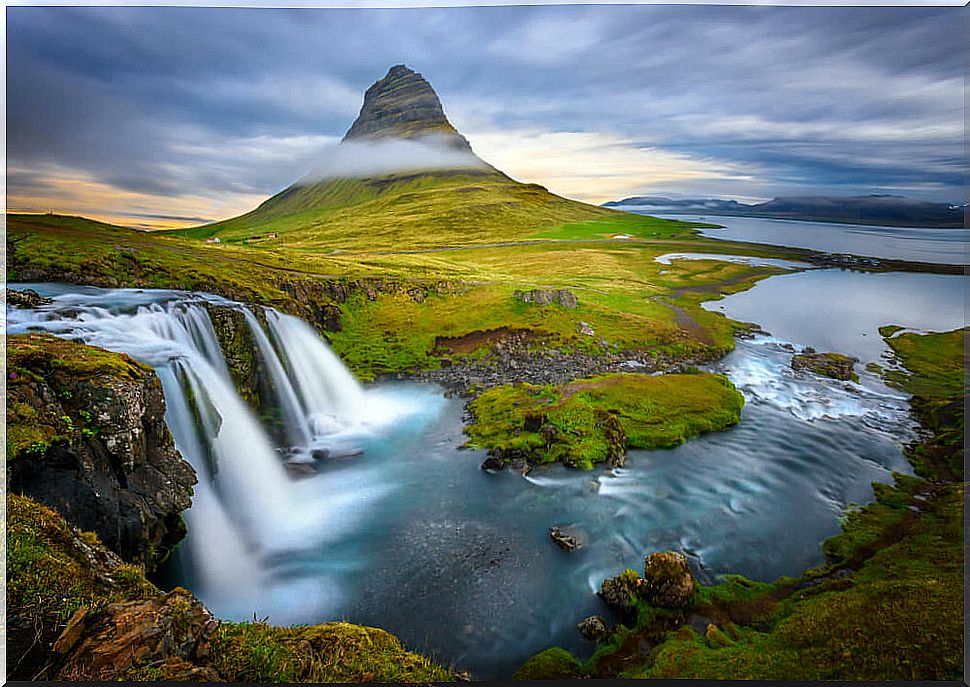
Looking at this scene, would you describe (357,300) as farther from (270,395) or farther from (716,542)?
(716,542)

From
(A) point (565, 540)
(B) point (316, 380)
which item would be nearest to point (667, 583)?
(A) point (565, 540)

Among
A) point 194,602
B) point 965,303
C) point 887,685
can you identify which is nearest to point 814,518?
point 965,303

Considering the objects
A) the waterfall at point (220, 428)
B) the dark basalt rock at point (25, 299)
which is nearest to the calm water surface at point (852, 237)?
the waterfall at point (220, 428)

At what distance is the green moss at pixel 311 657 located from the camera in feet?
8.84

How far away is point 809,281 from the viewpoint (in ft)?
25.2

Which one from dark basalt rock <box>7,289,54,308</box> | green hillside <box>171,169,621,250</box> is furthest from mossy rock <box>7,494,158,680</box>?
green hillside <box>171,169,621,250</box>

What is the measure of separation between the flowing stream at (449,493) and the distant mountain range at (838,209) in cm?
91

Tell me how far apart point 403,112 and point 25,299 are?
534 centimetres

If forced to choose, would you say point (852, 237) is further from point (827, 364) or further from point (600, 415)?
point (600, 415)

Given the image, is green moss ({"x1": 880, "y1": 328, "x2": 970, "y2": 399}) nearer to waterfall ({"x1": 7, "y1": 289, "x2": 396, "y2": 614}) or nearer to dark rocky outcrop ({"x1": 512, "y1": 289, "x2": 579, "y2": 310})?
dark rocky outcrop ({"x1": 512, "y1": 289, "x2": 579, "y2": 310})

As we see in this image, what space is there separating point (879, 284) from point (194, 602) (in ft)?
30.6

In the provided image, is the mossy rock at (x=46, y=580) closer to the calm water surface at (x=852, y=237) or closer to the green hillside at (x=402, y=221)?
the calm water surface at (x=852, y=237)

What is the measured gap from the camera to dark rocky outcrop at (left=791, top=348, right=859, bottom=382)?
780 cm

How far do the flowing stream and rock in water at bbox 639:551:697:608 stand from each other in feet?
1.79
